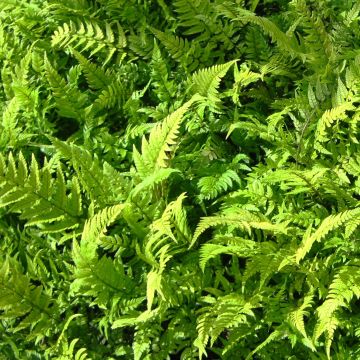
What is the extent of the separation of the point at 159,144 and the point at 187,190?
31cm

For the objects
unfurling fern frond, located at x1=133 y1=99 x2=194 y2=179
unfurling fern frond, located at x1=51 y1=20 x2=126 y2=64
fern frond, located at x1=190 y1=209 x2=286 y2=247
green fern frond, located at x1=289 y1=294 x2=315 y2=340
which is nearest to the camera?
green fern frond, located at x1=289 y1=294 x2=315 y2=340

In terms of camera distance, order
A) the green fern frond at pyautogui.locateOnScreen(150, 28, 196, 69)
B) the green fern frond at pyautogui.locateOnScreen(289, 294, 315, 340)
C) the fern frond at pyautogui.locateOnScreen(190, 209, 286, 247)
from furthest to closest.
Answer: the green fern frond at pyautogui.locateOnScreen(150, 28, 196, 69)
the fern frond at pyautogui.locateOnScreen(190, 209, 286, 247)
the green fern frond at pyautogui.locateOnScreen(289, 294, 315, 340)

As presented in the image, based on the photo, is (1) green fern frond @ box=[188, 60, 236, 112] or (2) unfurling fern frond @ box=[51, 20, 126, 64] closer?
(1) green fern frond @ box=[188, 60, 236, 112]

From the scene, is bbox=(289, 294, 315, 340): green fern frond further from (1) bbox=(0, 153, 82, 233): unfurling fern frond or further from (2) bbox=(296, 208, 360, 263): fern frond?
(1) bbox=(0, 153, 82, 233): unfurling fern frond

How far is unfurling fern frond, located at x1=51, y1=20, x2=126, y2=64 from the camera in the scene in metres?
3.02

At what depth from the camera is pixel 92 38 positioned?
9.95 ft

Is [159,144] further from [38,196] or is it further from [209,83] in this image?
[38,196]

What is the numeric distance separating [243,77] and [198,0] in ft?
1.65

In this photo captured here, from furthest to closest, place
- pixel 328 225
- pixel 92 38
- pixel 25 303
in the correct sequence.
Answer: pixel 92 38
pixel 25 303
pixel 328 225

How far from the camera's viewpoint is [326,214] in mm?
2439

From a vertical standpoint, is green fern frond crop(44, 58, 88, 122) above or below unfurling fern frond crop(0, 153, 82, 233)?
above

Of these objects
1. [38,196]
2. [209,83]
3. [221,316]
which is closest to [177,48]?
[209,83]

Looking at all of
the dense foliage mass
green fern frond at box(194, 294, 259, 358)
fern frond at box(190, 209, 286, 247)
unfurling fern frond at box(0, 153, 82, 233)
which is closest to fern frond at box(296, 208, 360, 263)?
the dense foliage mass

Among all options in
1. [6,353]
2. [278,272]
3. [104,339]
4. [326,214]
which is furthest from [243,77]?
[6,353]
